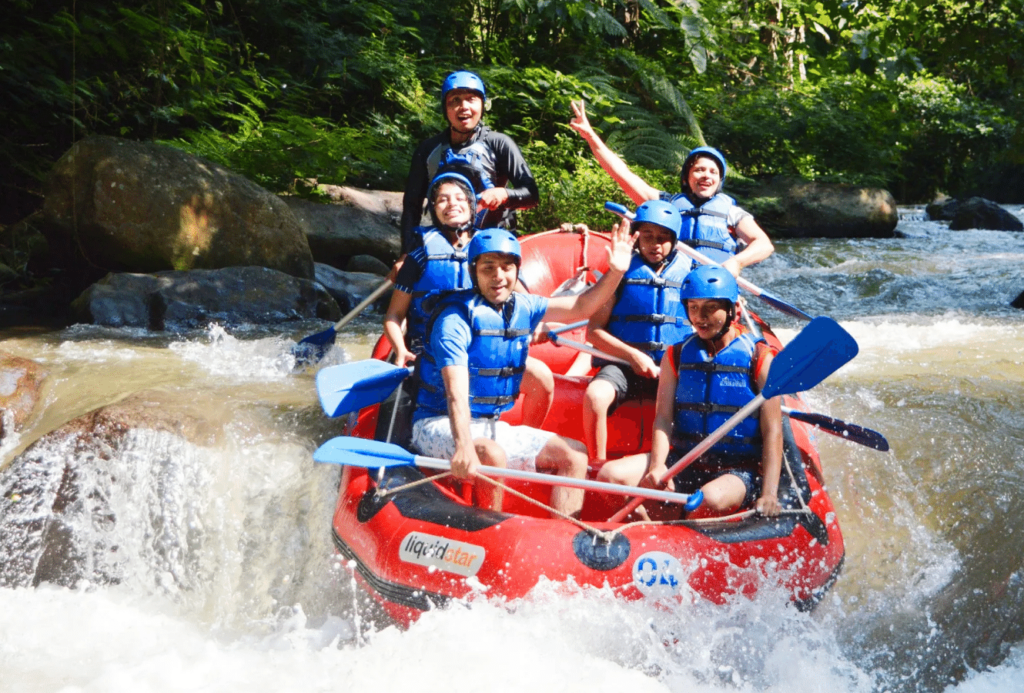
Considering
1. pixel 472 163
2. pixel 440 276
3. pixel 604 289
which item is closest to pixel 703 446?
pixel 604 289

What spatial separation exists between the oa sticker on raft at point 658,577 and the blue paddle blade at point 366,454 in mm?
824

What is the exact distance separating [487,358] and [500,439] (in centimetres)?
28

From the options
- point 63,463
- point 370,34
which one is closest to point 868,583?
point 63,463

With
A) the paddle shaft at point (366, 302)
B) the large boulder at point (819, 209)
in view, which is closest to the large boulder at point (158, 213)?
the paddle shaft at point (366, 302)

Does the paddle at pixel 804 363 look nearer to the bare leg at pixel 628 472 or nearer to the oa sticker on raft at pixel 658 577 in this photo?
the bare leg at pixel 628 472

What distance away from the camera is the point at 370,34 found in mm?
10352

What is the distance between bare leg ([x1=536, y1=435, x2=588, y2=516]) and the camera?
10.4 feet

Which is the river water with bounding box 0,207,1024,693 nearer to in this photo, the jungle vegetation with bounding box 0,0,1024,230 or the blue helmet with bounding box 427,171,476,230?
the blue helmet with bounding box 427,171,476,230

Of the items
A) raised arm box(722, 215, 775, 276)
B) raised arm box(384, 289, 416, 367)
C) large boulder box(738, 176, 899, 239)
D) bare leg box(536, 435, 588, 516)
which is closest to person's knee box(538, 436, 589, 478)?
bare leg box(536, 435, 588, 516)

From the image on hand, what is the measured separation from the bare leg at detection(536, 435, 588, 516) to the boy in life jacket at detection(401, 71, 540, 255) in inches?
53.3

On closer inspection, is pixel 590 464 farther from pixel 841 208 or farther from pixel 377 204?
pixel 841 208

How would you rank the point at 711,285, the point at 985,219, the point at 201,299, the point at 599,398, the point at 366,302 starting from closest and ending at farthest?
the point at 711,285
the point at 599,398
the point at 366,302
the point at 201,299
the point at 985,219

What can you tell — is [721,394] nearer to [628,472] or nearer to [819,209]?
[628,472]

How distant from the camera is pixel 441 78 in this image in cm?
991
